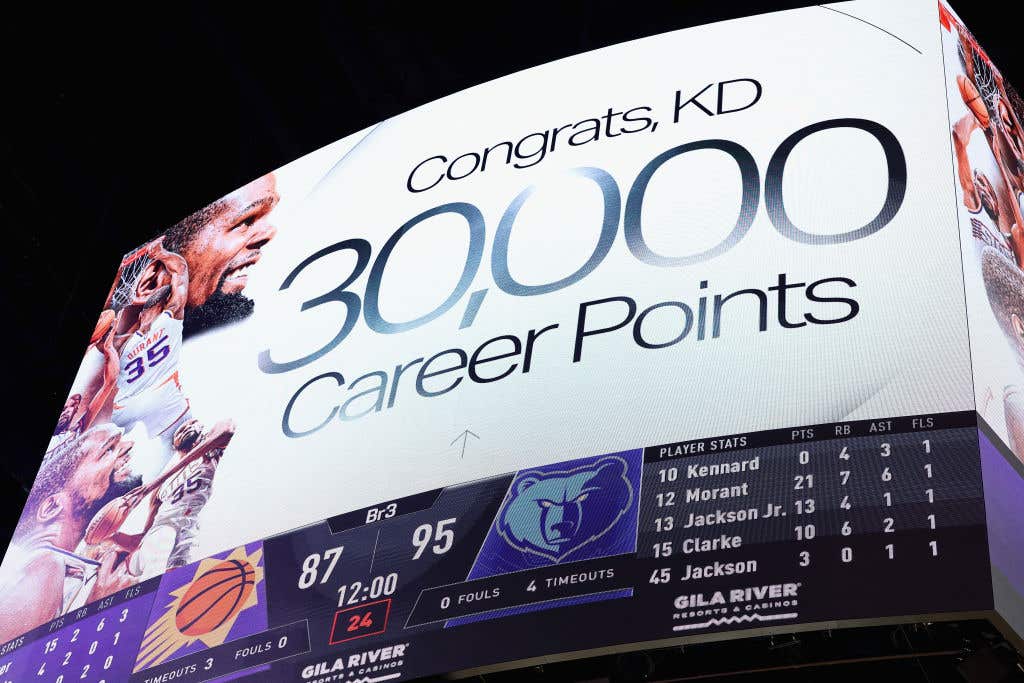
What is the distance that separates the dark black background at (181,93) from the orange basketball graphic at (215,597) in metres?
2.87

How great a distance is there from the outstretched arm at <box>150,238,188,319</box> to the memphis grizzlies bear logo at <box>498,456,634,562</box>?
1906mm

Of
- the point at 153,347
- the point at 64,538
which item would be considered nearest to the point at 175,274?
the point at 153,347

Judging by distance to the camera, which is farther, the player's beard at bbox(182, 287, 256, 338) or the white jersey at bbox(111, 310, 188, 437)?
the player's beard at bbox(182, 287, 256, 338)

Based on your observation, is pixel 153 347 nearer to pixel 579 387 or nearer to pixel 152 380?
pixel 152 380

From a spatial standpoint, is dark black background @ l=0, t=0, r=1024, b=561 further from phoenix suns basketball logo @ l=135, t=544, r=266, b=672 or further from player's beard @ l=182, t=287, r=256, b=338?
phoenix suns basketball logo @ l=135, t=544, r=266, b=672

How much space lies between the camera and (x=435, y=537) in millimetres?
3668

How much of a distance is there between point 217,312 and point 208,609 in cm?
132

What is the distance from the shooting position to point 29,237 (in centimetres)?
697

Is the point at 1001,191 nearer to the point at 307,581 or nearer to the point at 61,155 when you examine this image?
the point at 307,581

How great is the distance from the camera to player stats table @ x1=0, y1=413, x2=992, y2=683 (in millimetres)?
3090

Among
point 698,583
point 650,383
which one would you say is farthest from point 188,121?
point 698,583

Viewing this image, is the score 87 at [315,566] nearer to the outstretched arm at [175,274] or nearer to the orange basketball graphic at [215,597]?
the orange basketball graphic at [215,597]

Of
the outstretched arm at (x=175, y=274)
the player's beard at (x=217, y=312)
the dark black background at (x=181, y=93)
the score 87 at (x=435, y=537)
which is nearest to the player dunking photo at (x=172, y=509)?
the player's beard at (x=217, y=312)

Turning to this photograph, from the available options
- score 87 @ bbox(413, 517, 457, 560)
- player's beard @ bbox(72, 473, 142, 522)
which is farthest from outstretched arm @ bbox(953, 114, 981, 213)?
player's beard @ bbox(72, 473, 142, 522)
